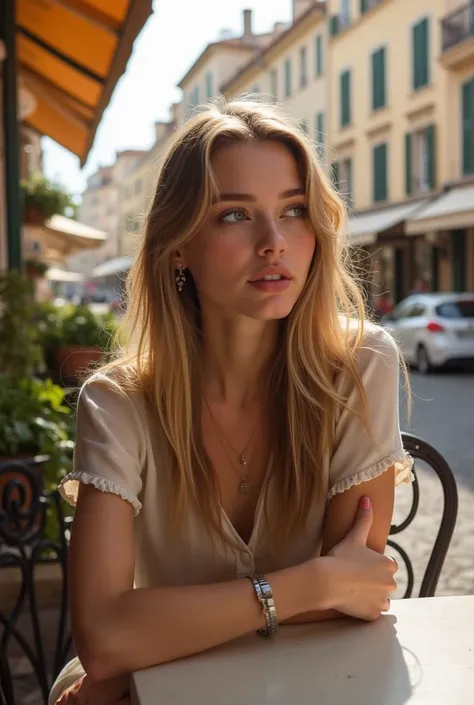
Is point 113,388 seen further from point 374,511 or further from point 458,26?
point 458,26

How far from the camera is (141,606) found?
160cm

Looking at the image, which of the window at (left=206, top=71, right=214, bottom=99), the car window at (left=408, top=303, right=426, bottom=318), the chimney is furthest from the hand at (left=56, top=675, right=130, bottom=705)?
the chimney

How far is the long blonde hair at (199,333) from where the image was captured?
189cm

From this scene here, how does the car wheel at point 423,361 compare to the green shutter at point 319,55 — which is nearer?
the car wheel at point 423,361

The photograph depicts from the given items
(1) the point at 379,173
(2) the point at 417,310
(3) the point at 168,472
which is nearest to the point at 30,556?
(3) the point at 168,472

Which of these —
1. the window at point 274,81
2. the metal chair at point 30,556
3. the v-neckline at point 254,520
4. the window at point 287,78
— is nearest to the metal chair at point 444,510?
the v-neckline at point 254,520

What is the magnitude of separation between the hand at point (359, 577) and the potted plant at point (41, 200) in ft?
30.5

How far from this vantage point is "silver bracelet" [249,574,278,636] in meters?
1.56

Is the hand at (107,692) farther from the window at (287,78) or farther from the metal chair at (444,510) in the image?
the window at (287,78)

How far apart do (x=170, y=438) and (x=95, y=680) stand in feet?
1.67

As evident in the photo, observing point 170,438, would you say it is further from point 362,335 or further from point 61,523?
point 61,523

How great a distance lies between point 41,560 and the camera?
3660 mm

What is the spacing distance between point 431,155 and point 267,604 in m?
23.2

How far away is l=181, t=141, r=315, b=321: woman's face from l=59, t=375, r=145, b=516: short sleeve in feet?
1.02
